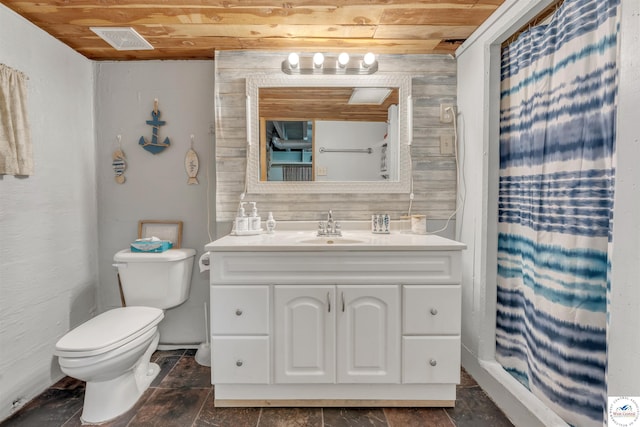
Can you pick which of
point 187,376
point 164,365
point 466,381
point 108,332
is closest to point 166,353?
point 164,365

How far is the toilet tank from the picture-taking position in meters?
1.93

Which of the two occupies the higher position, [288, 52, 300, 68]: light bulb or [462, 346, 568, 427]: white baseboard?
Result: [288, 52, 300, 68]: light bulb

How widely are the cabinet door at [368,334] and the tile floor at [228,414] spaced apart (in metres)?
0.17

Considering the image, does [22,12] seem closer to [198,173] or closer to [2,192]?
[2,192]

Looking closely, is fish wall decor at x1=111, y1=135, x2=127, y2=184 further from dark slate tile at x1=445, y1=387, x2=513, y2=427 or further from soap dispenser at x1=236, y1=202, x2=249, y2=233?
dark slate tile at x1=445, y1=387, x2=513, y2=427

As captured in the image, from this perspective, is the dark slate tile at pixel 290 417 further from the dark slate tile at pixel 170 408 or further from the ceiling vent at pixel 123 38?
the ceiling vent at pixel 123 38

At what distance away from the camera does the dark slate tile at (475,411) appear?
1531mm

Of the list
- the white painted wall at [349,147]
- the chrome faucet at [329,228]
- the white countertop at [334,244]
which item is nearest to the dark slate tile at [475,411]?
the white countertop at [334,244]

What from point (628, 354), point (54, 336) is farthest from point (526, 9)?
point (54, 336)

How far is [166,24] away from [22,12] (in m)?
0.63

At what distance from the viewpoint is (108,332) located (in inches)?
59.6

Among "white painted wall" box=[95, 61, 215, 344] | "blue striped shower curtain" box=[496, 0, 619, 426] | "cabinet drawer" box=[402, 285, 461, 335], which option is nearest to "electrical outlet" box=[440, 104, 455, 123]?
"blue striped shower curtain" box=[496, 0, 619, 426]

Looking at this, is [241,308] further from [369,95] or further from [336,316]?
[369,95]

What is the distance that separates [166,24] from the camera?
174 centimetres
